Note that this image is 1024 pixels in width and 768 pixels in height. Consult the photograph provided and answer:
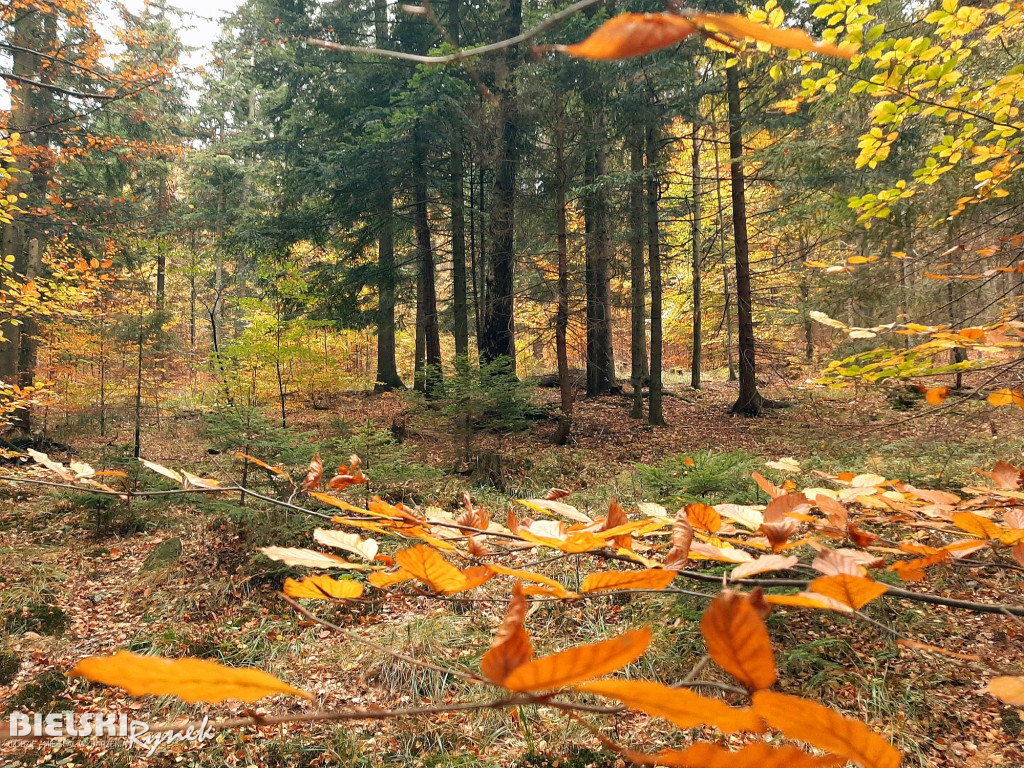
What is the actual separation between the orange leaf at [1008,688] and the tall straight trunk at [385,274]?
1050 centimetres

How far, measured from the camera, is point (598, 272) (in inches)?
341

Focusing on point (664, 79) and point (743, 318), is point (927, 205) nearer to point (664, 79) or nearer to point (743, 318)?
point (743, 318)

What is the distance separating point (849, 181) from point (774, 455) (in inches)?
204

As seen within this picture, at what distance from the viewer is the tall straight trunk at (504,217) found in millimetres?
7829

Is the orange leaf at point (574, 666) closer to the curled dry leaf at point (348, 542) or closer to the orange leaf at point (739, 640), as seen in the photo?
the orange leaf at point (739, 640)

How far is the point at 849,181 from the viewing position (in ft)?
26.4

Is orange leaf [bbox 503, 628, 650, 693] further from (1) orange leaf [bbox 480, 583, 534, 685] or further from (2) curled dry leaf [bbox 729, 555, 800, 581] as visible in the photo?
(2) curled dry leaf [bbox 729, 555, 800, 581]

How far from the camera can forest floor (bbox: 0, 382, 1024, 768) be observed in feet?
7.37

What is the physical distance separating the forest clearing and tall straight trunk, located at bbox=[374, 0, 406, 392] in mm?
126

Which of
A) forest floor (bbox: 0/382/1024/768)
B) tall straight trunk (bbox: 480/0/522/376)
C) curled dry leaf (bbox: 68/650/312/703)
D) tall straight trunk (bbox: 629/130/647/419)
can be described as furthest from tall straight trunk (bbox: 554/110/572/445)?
curled dry leaf (bbox: 68/650/312/703)

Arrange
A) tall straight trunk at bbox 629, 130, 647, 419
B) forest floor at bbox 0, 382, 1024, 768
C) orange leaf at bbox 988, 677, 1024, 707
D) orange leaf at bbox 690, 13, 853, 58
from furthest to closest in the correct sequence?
tall straight trunk at bbox 629, 130, 647, 419
forest floor at bbox 0, 382, 1024, 768
orange leaf at bbox 988, 677, 1024, 707
orange leaf at bbox 690, 13, 853, 58


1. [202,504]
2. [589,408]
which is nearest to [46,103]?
[202,504]

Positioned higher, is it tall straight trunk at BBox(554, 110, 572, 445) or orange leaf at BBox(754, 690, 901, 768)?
tall straight trunk at BBox(554, 110, 572, 445)

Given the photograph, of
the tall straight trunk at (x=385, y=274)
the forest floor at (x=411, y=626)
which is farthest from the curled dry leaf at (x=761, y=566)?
the tall straight trunk at (x=385, y=274)
